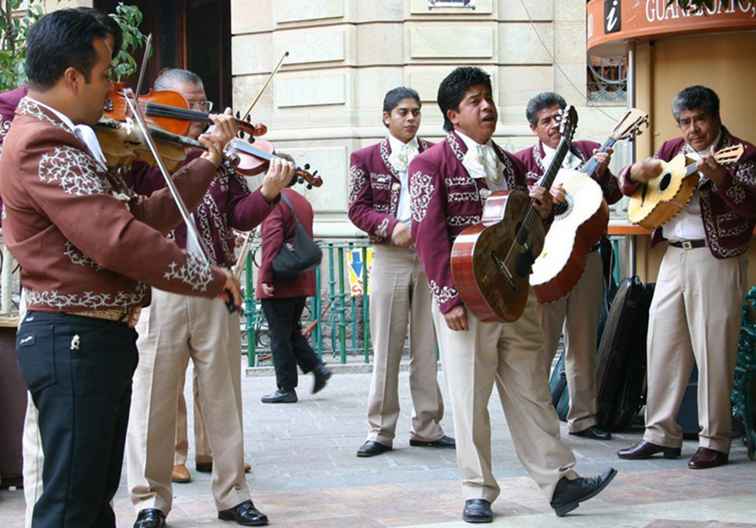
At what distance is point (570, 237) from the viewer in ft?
23.4

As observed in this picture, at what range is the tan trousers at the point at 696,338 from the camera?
7.16 m

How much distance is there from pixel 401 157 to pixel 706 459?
2.59m

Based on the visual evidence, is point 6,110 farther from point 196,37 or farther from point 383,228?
point 196,37

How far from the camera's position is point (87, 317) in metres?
4.04

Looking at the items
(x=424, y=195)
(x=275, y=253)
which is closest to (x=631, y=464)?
(x=424, y=195)

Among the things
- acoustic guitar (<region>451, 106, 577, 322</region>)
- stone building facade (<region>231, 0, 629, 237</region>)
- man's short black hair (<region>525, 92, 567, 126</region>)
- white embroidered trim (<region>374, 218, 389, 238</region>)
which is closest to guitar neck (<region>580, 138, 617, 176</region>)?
man's short black hair (<region>525, 92, 567, 126</region>)

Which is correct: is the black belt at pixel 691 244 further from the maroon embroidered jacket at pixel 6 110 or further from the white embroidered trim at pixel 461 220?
the maroon embroidered jacket at pixel 6 110

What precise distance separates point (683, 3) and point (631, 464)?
8.55 feet

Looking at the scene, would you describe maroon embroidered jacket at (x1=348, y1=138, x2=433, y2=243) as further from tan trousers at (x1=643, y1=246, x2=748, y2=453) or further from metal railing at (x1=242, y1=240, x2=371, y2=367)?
metal railing at (x1=242, y1=240, x2=371, y2=367)

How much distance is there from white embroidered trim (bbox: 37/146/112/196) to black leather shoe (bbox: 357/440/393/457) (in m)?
4.00

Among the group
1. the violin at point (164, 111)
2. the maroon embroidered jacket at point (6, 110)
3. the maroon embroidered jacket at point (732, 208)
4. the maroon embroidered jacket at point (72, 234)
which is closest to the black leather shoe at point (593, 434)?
the maroon embroidered jacket at point (732, 208)

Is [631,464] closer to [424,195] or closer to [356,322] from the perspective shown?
[424,195]

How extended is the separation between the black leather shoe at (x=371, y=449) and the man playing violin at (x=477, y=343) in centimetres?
164

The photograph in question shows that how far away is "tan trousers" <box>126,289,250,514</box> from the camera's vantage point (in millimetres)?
5898
